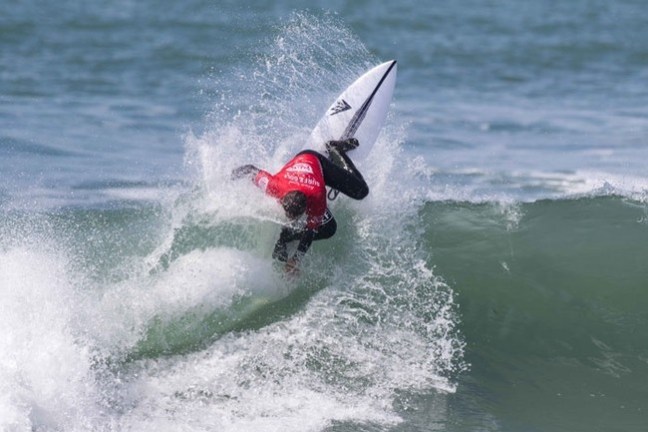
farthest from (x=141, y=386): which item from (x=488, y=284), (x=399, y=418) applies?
(x=488, y=284)

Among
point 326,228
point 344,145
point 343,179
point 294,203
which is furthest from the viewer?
point 344,145

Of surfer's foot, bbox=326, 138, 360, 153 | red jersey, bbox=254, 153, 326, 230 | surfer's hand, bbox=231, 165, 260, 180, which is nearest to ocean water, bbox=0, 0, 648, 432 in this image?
surfer's hand, bbox=231, 165, 260, 180

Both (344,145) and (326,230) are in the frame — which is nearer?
(326,230)

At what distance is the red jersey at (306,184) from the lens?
8641 millimetres

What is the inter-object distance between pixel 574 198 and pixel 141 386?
6390 mm

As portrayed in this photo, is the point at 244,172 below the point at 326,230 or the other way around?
the other way around

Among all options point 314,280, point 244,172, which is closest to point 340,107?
point 244,172

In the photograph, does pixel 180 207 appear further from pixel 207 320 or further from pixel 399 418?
pixel 399 418

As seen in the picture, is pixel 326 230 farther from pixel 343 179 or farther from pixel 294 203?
pixel 343 179

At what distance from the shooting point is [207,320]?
27.6 feet

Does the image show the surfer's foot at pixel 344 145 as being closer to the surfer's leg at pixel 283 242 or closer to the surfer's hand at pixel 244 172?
the surfer's hand at pixel 244 172

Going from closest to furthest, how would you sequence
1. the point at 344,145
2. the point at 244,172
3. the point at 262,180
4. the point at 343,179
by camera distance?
the point at 262,180 < the point at 244,172 < the point at 343,179 < the point at 344,145

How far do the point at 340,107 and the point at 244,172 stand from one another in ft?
5.44

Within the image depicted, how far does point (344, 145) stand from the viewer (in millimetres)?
9961
